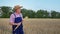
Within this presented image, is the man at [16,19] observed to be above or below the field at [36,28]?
above

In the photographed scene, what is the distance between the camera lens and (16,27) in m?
5.48

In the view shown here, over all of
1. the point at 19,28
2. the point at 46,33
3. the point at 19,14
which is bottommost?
the point at 46,33

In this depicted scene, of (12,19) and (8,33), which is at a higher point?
(12,19)

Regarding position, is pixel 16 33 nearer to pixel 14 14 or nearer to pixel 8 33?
pixel 14 14

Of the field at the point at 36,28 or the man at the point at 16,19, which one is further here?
the field at the point at 36,28

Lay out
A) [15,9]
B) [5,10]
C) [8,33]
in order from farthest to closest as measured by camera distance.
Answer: [5,10] → [8,33] → [15,9]

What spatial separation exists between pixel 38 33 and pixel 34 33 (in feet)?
0.49

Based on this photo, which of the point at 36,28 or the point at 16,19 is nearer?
the point at 16,19

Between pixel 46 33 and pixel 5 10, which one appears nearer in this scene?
pixel 46 33

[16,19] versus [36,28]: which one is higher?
[16,19]

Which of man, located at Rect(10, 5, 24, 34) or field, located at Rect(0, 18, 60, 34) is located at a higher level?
man, located at Rect(10, 5, 24, 34)

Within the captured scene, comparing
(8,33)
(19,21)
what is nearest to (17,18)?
(19,21)

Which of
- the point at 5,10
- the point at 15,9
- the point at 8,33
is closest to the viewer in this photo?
the point at 15,9

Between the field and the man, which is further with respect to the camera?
the field
